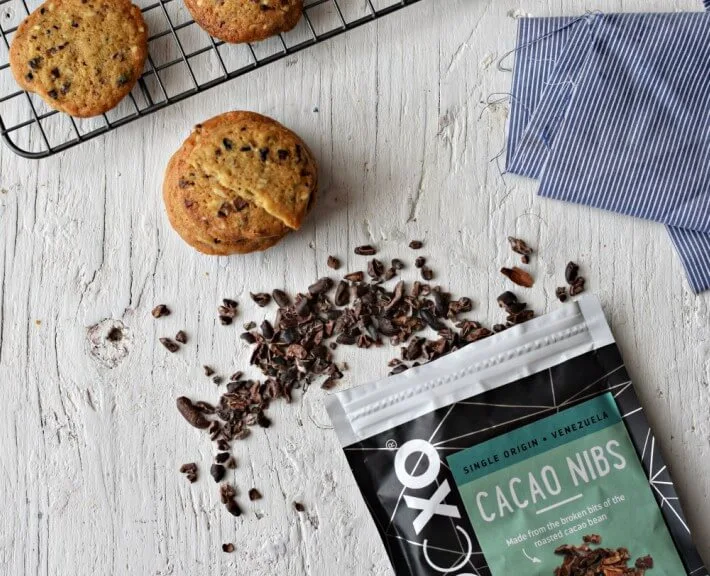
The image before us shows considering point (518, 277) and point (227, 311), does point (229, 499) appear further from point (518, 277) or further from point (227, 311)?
point (518, 277)

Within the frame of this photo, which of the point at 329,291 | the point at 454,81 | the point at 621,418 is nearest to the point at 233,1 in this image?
the point at 454,81

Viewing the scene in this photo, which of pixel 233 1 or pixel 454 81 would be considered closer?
pixel 233 1

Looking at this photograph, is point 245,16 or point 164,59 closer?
point 245,16

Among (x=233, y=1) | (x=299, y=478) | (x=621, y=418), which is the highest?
(x=233, y=1)

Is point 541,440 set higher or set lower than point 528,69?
lower

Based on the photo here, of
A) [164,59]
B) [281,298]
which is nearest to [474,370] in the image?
[281,298]

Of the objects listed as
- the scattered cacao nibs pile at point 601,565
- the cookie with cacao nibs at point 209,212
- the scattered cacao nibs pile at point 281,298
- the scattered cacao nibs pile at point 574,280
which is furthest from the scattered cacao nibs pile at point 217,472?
the scattered cacao nibs pile at point 574,280

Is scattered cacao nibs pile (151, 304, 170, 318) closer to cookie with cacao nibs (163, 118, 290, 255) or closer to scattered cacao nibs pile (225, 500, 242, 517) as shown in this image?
cookie with cacao nibs (163, 118, 290, 255)

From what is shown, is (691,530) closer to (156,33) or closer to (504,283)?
(504,283)
